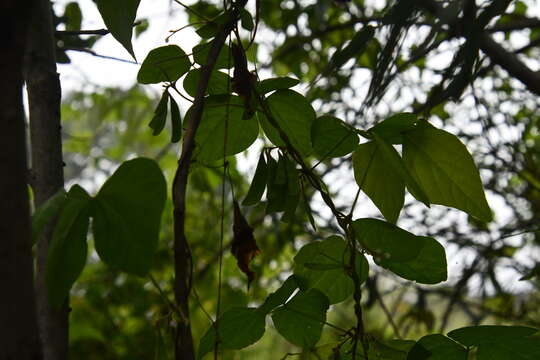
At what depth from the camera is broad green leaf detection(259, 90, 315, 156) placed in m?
0.45

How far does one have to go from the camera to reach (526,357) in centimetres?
37

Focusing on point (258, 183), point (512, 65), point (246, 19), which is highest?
point (512, 65)

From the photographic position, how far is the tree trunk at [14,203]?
0.73 ft

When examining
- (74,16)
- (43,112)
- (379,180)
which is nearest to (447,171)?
(379,180)

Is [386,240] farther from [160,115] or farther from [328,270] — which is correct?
[160,115]

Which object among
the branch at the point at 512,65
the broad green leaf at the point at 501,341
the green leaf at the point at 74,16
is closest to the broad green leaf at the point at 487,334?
the broad green leaf at the point at 501,341

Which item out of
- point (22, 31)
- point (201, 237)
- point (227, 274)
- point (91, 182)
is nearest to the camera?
point (22, 31)

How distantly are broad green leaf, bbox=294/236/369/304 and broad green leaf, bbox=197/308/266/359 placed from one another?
4 cm

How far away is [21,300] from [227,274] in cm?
125

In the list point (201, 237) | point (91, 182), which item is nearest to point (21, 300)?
point (201, 237)

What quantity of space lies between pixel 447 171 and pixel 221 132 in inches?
6.1

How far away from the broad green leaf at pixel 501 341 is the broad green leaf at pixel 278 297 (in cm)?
10

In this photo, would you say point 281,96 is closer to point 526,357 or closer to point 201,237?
point 526,357

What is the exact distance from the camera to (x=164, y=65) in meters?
0.44
